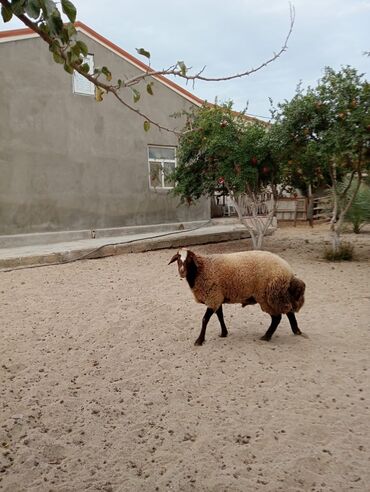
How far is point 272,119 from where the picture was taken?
909 centimetres

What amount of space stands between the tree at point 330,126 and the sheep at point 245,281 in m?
4.62

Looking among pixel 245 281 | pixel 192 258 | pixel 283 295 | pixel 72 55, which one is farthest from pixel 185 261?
pixel 72 55

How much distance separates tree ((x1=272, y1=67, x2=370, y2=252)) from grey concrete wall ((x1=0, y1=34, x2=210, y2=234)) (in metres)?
5.09

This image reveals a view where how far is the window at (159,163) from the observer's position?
1302 cm

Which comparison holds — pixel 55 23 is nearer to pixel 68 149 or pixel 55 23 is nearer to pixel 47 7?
pixel 47 7

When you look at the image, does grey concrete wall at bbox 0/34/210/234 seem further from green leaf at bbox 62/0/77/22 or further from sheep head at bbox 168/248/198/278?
green leaf at bbox 62/0/77/22

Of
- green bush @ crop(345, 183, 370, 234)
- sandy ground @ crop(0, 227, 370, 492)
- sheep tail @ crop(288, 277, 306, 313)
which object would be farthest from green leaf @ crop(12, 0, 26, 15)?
green bush @ crop(345, 183, 370, 234)

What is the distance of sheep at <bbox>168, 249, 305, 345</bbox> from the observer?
399 centimetres

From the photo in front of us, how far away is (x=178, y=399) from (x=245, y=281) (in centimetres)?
139

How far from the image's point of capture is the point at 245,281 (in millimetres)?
4094

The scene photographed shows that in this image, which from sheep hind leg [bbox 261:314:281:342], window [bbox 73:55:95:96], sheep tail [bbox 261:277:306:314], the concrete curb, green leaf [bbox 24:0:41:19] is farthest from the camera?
window [bbox 73:55:95:96]

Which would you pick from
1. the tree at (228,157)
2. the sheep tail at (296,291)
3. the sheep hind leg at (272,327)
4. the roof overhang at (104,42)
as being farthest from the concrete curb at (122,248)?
the sheep tail at (296,291)

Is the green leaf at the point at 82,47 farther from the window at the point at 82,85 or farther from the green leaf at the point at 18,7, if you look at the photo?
the window at the point at 82,85

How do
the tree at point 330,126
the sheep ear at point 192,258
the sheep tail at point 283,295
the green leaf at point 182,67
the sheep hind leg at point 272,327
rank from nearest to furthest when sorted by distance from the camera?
the green leaf at point 182,67
the sheep tail at point 283,295
the sheep ear at point 192,258
the sheep hind leg at point 272,327
the tree at point 330,126
